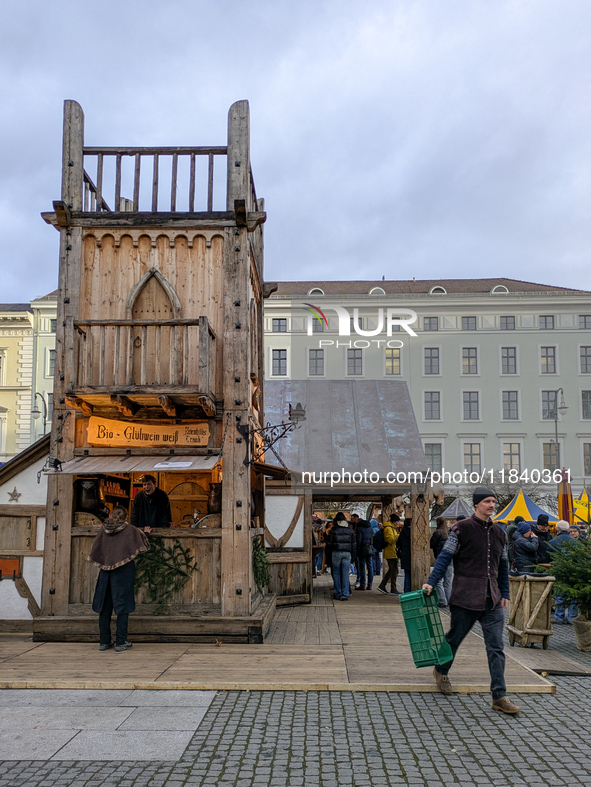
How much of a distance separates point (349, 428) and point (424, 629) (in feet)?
33.9

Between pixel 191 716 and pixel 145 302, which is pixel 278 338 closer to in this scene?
pixel 145 302

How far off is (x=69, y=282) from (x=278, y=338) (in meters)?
47.5

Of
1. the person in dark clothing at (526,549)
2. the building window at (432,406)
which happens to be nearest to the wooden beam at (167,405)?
the person in dark clothing at (526,549)

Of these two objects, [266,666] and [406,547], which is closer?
[266,666]

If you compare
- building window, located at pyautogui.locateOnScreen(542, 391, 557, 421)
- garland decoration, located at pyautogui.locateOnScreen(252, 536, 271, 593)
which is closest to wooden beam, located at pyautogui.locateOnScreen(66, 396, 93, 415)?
garland decoration, located at pyautogui.locateOnScreen(252, 536, 271, 593)

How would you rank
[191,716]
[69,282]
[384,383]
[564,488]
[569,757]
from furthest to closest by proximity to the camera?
1. [564,488]
2. [384,383]
3. [69,282]
4. [191,716]
5. [569,757]

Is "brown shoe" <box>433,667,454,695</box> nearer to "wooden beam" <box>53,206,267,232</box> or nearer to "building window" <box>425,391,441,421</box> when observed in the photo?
"wooden beam" <box>53,206,267,232</box>

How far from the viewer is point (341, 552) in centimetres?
1461

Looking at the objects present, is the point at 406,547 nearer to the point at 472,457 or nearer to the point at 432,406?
the point at 472,457

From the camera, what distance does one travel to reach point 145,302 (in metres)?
10.1

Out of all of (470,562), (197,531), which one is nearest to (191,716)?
(470,562)

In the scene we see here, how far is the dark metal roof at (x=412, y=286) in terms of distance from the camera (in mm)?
59625

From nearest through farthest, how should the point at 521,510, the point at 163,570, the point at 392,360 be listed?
the point at 163,570, the point at 521,510, the point at 392,360

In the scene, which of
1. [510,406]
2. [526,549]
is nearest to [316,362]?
[510,406]
